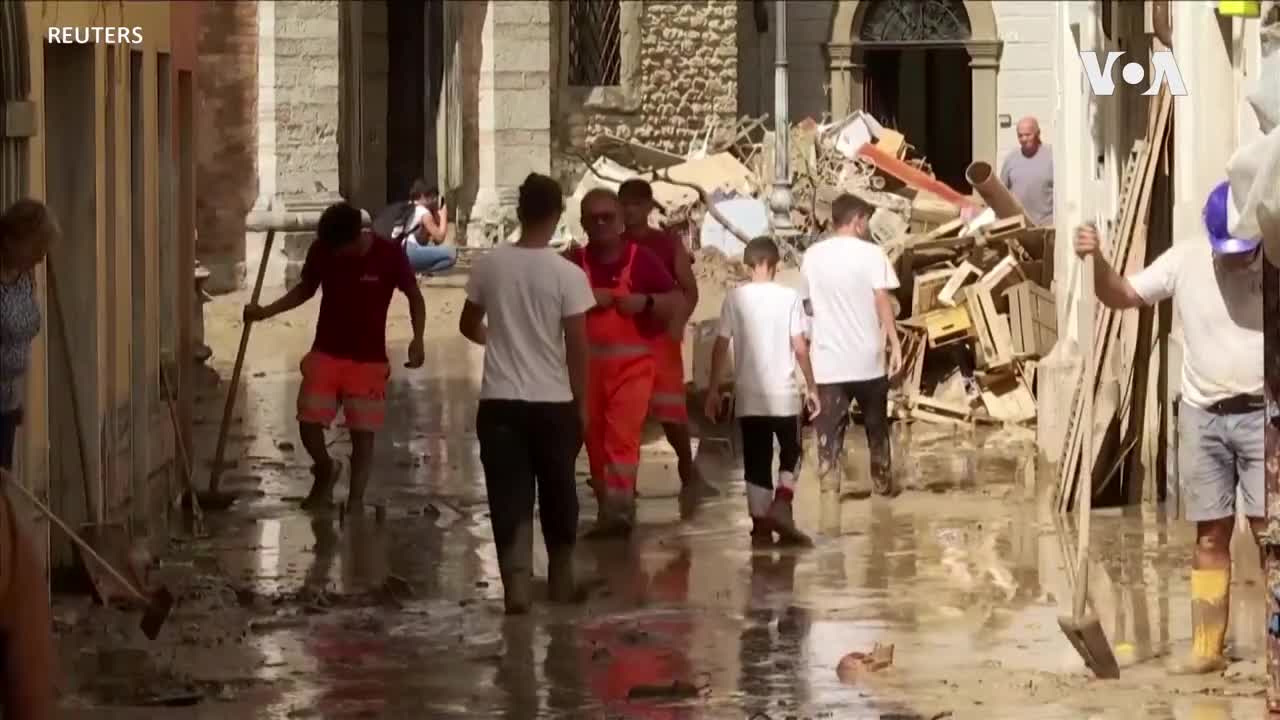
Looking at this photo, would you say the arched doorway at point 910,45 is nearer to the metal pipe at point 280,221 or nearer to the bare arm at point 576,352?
the metal pipe at point 280,221

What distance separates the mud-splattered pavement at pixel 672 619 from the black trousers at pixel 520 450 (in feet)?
1.38

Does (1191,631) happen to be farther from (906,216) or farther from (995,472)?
(906,216)

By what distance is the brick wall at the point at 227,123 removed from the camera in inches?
1177

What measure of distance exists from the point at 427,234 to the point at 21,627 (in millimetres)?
24658

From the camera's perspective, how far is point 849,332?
14914 mm

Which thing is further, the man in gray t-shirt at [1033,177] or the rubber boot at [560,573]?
the man in gray t-shirt at [1033,177]

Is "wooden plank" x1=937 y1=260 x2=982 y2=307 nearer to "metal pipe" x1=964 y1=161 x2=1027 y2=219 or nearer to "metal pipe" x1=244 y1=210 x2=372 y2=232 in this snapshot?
"metal pipe" x1=964 y1=161 x2=1027 y2=219

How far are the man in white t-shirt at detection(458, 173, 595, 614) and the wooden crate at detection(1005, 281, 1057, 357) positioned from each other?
7376mm

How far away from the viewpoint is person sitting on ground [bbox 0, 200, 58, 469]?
33.0ft

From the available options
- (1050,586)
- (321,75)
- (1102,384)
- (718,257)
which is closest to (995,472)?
(1102,384)

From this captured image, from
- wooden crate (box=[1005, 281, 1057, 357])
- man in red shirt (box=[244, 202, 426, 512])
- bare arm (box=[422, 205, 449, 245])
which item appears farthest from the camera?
bare arm (box=[422, 205, 449, 245])

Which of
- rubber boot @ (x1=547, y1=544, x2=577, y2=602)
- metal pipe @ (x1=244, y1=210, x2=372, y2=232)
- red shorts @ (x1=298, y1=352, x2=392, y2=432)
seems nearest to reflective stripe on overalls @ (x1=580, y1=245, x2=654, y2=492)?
red shorts @ (x1=298, y1=352, x2=392, y2=432)

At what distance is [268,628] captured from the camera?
1073 centimetres

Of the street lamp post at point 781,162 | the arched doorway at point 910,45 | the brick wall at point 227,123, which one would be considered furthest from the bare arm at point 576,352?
the arched doorway at point 910,45
